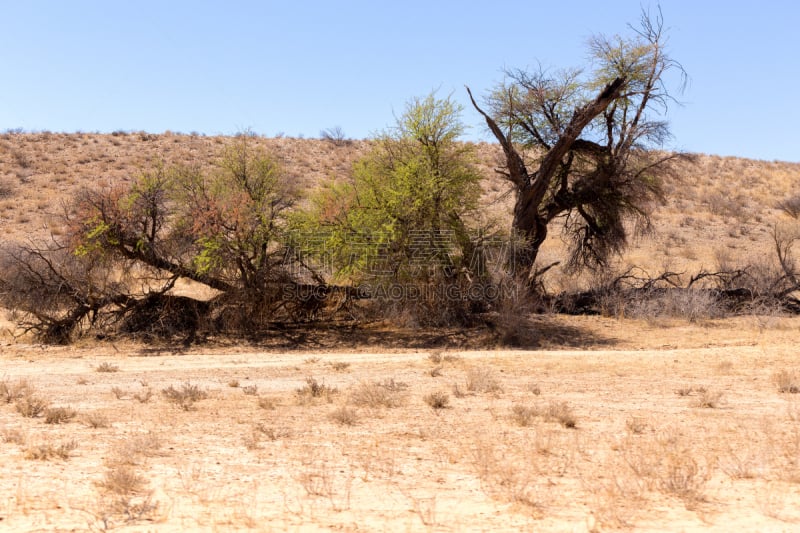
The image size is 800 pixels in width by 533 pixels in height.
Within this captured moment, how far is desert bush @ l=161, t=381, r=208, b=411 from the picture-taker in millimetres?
10820

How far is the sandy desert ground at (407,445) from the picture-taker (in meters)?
6.21

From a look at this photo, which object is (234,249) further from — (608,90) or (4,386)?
(608,90)

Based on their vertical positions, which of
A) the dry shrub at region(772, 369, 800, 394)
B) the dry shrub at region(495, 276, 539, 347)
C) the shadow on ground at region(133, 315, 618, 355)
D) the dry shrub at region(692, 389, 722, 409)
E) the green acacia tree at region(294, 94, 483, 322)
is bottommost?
the dry shrub at region(692, 389, 722, 409)

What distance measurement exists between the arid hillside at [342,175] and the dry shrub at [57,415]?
19978 mm

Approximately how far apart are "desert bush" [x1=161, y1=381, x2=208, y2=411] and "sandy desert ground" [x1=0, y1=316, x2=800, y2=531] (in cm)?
4

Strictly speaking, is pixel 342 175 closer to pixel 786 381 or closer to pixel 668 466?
pixel 786 381

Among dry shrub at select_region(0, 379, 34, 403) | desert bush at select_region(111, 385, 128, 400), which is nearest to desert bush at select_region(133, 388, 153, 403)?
desert bush at select_region(111, 385, 128, 400)

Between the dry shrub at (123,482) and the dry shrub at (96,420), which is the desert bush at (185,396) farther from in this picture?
the dry shrub at (123,482)

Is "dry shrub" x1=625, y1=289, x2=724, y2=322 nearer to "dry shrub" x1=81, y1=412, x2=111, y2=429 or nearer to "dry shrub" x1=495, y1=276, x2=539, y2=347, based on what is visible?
"dry shrub" x1=495, y1=276, x2=539, y2=347

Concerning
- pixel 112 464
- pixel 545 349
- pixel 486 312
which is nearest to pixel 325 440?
pixel 112 464

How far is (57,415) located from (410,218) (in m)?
10.6

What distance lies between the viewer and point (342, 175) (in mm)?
44469

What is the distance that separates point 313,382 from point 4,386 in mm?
4654

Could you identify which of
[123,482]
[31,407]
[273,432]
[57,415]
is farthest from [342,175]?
Answer: [123,482]
